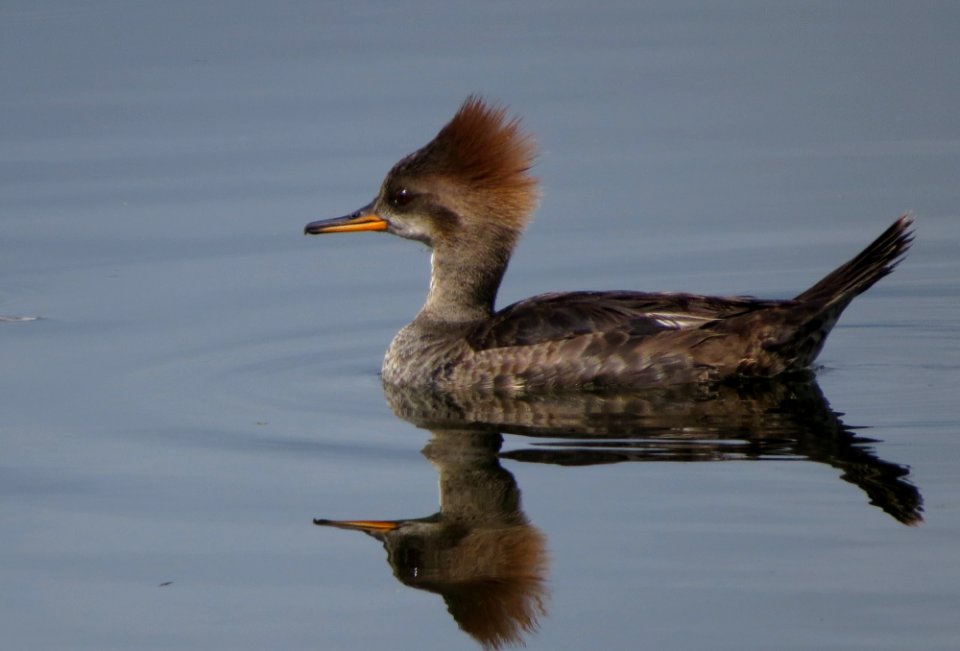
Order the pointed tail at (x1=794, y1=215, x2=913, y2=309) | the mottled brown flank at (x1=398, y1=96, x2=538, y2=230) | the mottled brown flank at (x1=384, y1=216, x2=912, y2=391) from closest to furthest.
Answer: the pointed tail at (x1=794, y1=215, x2=913, y2=309)
the mottled brown flank at (x1=384, y1=216, x2=912, y2=391)
the mottled brown flank at (x1=398, y1=96, x2=538, y2=230)

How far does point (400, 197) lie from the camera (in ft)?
35.1

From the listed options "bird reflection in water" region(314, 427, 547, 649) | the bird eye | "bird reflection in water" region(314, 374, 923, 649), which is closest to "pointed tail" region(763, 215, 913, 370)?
"bird reflection in water" region(314, 374, 923, 649)

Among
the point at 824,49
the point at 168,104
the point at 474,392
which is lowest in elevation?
the point at 474,392

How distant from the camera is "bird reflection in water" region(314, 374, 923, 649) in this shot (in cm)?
729

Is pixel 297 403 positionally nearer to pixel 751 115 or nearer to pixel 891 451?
pixel 891 451

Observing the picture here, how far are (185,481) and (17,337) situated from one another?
2904 millimetres

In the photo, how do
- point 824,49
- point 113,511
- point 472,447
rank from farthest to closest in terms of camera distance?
point 824,49 < point 472,447 < point 113,511

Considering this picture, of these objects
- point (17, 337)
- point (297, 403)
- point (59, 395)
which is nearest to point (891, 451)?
point (297, 403)

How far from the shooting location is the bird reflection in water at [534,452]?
23.9ft

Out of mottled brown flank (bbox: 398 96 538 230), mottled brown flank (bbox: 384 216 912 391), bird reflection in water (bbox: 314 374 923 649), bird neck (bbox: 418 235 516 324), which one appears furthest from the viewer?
bird neck (bbox: 418 235 516 324)

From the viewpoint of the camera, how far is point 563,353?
1002 centimetres

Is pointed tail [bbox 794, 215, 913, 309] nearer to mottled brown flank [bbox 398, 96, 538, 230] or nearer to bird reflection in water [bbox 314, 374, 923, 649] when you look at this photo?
bird reflection in water [bbox 314, 374, 923, 649]

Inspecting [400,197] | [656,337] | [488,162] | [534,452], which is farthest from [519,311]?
[534,452]

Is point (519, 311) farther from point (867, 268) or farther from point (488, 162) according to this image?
point (867, 268)
